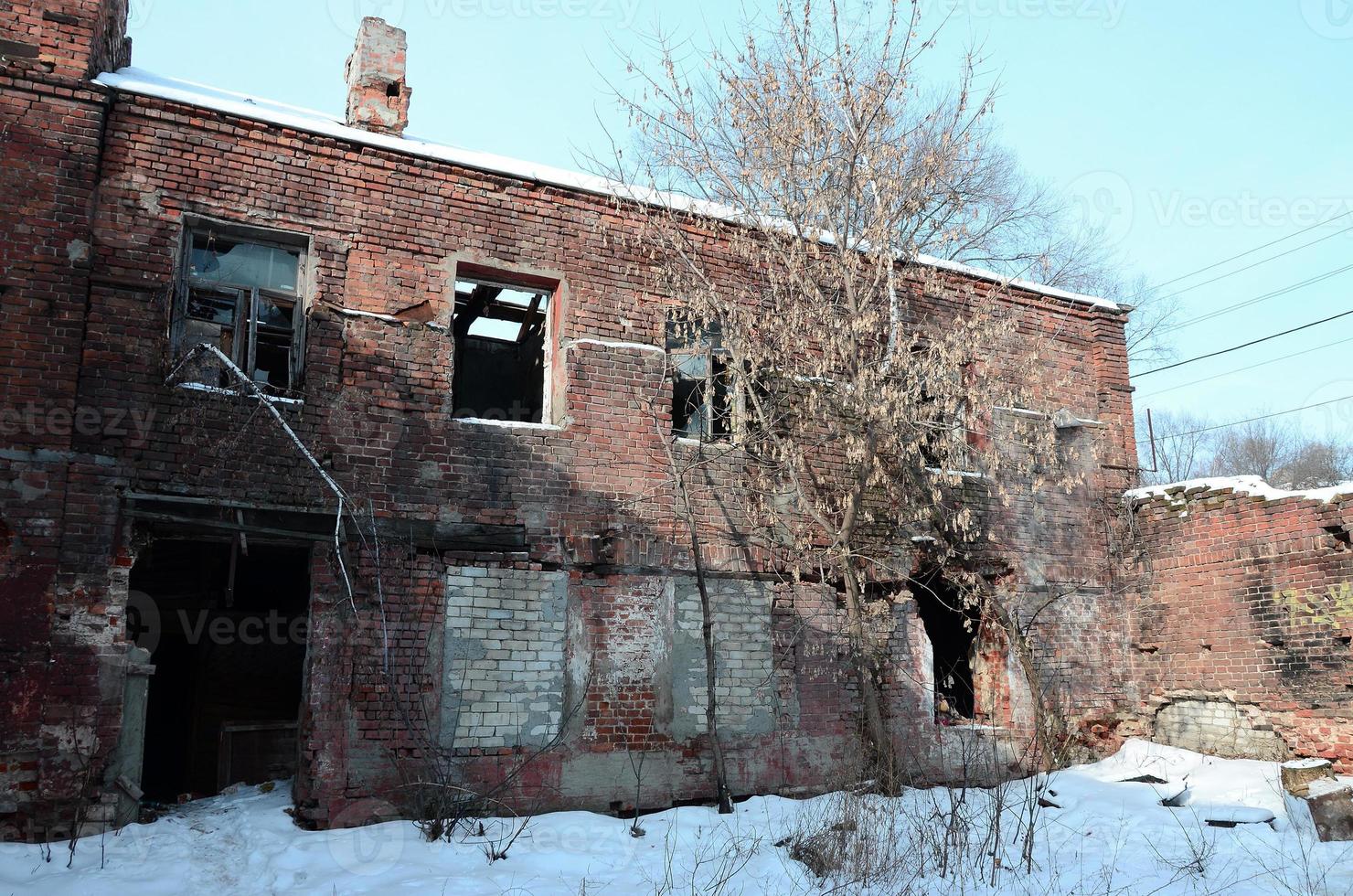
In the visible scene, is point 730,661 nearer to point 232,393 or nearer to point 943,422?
point 943,422

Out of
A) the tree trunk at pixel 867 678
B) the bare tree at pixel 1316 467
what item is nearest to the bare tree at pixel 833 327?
the tree trunk at pixel 867 678

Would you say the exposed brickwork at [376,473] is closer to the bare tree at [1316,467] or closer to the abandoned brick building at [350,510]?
the abandoned brick building at [350,510]

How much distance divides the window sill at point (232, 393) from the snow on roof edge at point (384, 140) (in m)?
2.33

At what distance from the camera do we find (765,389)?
9977 mm

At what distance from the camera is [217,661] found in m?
10.2

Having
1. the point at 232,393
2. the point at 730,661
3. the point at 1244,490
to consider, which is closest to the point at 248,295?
the point at 232,393

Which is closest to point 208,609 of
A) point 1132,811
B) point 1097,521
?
point 1132,811

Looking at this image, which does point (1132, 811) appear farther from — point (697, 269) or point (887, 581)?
point (697, 269)

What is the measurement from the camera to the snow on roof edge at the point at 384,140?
8148 mm

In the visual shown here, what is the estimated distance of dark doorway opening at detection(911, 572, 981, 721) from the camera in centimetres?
1064

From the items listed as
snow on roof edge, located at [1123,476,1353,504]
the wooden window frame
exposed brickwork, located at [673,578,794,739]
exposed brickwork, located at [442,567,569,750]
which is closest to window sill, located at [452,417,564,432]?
exposed brickwork, located at [442,567,569,750]

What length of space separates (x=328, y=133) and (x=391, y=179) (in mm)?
623

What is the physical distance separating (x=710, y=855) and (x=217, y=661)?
5.85 meters

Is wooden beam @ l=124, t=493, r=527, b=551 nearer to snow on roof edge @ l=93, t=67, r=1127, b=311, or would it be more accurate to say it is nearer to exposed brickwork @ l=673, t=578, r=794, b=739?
exposed brickwork @ l=673, t=578, r=794, b=739
